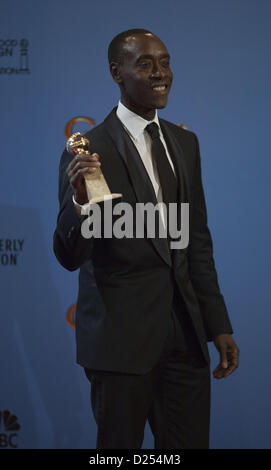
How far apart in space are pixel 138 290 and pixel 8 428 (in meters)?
1.41

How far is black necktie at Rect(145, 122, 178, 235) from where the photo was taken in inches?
64.9

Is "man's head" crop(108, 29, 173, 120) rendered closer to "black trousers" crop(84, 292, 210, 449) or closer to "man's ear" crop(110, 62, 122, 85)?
"man's ear" crop(110, 62, 122, 85)

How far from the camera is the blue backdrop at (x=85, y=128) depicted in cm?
255

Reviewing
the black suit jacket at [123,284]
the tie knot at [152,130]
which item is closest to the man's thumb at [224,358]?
the black suit jacket at [123,284]

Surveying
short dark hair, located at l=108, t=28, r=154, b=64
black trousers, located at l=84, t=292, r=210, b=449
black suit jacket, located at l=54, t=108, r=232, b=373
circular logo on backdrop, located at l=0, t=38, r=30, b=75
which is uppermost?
circular logo on backdrop, located at l=0, t=38, r=30, b=75

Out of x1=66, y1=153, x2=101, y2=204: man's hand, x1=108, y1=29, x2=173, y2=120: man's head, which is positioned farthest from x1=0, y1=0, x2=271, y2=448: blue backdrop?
x1=66, y1=153, x2=101, y2=204: man's hand

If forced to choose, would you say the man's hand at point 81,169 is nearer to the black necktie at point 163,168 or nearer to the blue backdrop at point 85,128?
the black necktie at point 163,168

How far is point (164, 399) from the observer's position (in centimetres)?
172

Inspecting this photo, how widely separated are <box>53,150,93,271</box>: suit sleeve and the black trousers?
314 millimetres

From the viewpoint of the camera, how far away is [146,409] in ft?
5.39

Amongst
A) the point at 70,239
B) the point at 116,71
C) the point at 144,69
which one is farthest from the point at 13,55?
the point at 70,239

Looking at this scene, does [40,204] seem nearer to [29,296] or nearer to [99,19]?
[29,296]
